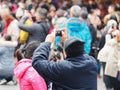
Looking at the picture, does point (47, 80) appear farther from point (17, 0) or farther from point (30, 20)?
point (17, 0)

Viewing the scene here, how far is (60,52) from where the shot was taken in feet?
27.0

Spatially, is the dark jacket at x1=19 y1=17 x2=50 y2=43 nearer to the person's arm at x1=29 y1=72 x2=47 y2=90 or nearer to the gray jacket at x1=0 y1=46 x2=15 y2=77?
the gray jacket at x1=0 y1=46 x2=15 y2=77

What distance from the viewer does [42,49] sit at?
228 inches

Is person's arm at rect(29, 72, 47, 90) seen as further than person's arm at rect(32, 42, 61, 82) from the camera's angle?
Yes

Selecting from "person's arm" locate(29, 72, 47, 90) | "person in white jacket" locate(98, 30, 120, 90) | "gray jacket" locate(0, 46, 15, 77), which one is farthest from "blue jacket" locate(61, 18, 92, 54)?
"person's arm" locate(29, 72, 47, 90)

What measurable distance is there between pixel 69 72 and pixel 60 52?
273 centimetres

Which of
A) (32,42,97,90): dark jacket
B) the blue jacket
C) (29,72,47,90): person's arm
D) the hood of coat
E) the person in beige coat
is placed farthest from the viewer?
the blue jacket

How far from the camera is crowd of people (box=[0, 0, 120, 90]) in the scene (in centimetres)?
556

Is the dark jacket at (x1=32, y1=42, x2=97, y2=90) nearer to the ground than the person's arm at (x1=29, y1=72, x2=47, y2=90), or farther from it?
farther from it

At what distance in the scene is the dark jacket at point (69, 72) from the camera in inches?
217

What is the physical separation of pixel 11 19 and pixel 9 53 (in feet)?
6.00

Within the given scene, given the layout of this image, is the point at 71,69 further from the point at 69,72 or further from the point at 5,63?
the point at 5,63

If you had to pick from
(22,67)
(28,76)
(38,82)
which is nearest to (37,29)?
(22,67)

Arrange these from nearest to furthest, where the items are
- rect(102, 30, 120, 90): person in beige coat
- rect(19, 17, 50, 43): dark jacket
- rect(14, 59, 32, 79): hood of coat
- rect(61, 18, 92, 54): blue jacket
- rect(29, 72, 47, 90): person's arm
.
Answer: rect(29, 72, 47, 90): person's arm, rect(14, 59, 32, 79): hood of coat, rect(102, 30, 120, 90): person in beige coat, rect(61, 18, 92, 54): blue jacket, rect(19, 17, 50, 43): dark jacket
